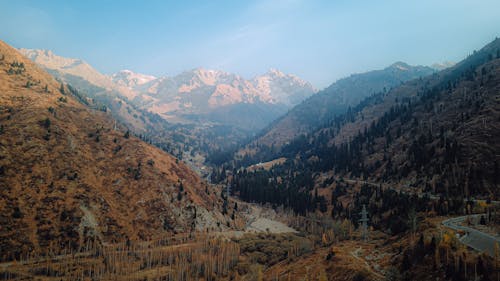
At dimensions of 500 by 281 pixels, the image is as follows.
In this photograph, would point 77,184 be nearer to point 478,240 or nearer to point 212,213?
point 212,213

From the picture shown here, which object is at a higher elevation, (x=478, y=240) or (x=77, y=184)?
(x=77, y=184)

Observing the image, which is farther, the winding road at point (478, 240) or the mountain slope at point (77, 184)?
the mountain slope at point (77, 184)

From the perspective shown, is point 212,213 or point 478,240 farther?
point 212,213

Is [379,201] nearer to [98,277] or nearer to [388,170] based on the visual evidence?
[388,170]

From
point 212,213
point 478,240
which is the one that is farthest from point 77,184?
point 478,240

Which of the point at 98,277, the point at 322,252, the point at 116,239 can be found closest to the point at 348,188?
the point at 322,252

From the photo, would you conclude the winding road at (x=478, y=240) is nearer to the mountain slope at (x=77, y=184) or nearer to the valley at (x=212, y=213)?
the valley at (x=212, y=213)

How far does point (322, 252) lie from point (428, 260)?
146ft

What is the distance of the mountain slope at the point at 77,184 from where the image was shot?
99.8 meters

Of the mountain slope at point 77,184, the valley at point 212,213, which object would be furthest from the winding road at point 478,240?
the mountain slope at point 77,184

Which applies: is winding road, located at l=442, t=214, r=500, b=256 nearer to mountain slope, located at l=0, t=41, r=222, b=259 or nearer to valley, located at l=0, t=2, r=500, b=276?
valley, located at l=0, t=2, r=500, b=276

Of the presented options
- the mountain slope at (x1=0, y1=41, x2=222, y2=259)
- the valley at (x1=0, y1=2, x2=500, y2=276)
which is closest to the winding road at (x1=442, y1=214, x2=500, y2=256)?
the valley at (x1=0, y1=2, x2=500, y2=276)

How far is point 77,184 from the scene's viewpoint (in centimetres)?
11950

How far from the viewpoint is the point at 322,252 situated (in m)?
95.5
